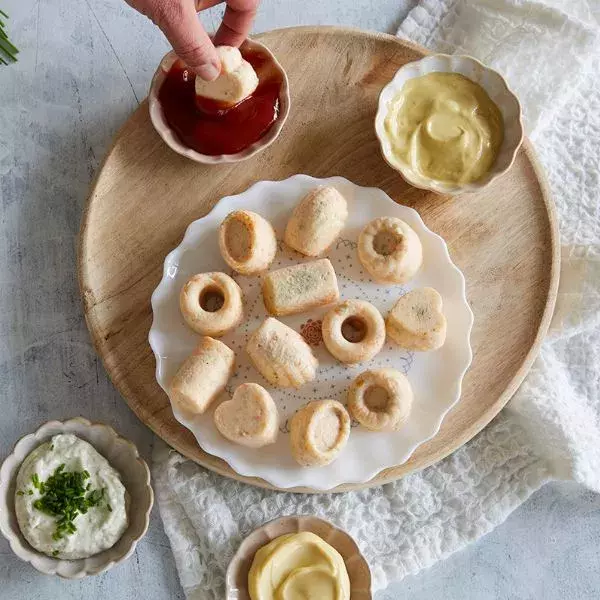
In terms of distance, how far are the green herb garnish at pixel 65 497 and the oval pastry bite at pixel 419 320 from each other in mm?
1108

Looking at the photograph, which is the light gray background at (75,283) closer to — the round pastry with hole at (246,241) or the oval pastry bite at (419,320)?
the round pastry with hole at (246,241)

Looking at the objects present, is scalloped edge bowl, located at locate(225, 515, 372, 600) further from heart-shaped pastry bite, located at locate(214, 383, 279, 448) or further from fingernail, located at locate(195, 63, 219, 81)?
fingernail, located at locate(195, 63, 219, 81)

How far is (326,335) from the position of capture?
9.05 ft

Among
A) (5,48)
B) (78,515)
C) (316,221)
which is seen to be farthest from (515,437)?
(5,48)

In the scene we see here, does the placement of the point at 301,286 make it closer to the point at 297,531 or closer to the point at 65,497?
the point at 297,531

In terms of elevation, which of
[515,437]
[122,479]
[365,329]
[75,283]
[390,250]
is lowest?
[122,479]

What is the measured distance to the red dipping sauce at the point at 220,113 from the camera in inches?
114

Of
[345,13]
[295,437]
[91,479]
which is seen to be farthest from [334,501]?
[345,13]

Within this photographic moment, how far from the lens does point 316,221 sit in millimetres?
2740

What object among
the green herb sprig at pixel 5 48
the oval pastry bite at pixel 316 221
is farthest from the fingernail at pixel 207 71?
the green herb sprig at pixel 5 48

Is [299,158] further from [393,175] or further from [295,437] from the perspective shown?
[295,437]

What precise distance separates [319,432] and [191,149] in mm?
1063

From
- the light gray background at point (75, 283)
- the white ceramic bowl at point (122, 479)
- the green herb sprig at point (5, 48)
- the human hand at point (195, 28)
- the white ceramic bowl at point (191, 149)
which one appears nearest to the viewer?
the human hand at point (195, 28)

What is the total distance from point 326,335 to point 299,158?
67cm
